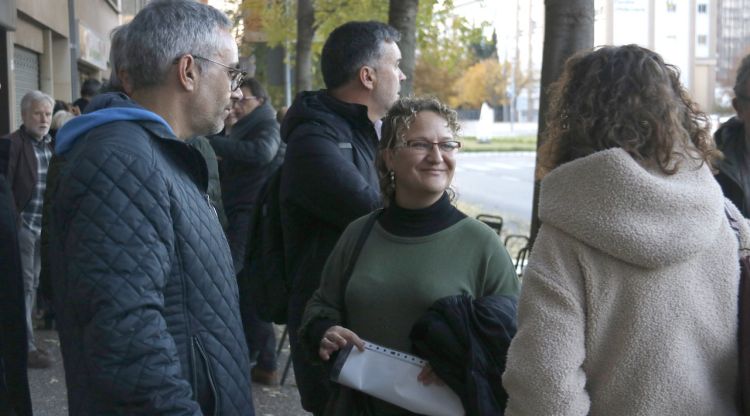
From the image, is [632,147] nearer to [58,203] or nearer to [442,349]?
[442,349]

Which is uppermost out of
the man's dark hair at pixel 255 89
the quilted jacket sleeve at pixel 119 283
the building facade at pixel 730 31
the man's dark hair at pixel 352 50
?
the building facade at pixel 730 31

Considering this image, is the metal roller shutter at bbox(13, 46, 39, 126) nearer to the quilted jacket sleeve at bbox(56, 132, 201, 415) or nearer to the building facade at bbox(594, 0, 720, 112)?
the building facade at bbox(594, 0, 720, 112)

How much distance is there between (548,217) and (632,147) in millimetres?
251

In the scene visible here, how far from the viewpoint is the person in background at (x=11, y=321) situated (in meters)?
2.91

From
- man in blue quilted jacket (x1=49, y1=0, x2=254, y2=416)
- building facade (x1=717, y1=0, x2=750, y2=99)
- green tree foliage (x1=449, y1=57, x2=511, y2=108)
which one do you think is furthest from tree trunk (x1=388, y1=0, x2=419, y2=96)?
building facade (x1=717, y1=0, x2=750, y2=99)

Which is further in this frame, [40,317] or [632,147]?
[40,317]

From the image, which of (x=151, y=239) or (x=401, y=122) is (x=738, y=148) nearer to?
(x=401, y=122)

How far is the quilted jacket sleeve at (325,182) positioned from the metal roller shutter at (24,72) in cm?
1084

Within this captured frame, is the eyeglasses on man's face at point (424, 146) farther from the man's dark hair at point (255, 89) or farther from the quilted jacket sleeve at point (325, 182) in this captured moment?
the man's dark hair at point (255, 89)

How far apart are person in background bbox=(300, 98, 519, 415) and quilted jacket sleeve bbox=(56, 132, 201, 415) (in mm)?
949

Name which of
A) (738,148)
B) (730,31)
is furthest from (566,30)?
(730,31)

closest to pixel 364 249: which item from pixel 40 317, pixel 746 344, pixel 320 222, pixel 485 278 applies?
pixel 485 278

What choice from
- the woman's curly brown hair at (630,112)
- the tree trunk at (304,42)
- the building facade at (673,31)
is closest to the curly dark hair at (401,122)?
the building facade at (673,31)

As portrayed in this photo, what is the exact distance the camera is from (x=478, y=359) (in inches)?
114
